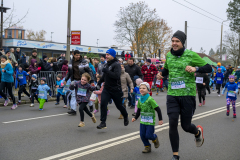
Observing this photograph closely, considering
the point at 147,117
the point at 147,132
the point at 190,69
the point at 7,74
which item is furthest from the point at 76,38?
the point at 190,69

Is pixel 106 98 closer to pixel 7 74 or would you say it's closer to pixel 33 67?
pixel 7 74

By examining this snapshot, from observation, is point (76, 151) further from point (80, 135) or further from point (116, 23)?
point (116, 23)

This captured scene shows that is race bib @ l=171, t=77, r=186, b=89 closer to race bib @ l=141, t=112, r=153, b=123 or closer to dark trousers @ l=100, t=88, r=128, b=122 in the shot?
race bib @ l=141, t=112, r=153, b=123

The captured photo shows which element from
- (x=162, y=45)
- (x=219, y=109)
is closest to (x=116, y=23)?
(x=162, y=45)

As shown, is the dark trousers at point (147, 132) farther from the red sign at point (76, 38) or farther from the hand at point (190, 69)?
the red sign at point (76, 38)

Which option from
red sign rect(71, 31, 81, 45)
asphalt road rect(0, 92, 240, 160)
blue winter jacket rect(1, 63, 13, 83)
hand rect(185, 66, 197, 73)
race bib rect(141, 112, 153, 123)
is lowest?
asphalt road rect(0, 92, 240, 160)

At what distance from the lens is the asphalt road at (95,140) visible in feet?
18.3

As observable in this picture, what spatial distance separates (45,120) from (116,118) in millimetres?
2084

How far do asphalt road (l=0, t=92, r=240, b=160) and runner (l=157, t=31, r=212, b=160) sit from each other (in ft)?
2.34

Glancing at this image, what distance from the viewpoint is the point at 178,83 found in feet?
16.7

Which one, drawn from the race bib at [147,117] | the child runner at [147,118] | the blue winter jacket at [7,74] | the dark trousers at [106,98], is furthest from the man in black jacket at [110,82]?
the blue winter jacket at [7,74]

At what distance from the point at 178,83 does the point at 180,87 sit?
7 centimetres

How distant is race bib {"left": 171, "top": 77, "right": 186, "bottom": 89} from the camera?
5.05 metres

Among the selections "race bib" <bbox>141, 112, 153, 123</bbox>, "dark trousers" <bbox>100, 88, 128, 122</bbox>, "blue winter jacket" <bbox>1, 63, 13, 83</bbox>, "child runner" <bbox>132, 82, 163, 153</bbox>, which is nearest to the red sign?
"blue winter jacket" <bbox>1, 63, 13, 83</bbox>
